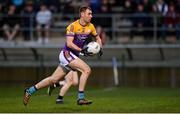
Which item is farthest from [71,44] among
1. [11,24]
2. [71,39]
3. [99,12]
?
[11,24]

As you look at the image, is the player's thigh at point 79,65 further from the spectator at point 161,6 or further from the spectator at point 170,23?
the spectator at point 161,6

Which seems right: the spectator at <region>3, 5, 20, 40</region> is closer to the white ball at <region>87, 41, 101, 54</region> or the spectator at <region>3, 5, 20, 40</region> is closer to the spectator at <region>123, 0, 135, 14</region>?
the spectator at <region>123, 0, 135, 14</region>

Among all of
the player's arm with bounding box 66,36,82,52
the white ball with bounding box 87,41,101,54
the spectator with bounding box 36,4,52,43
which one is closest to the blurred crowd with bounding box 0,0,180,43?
the spectator with bounding box 36,4,52,43

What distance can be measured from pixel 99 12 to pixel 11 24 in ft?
12.9

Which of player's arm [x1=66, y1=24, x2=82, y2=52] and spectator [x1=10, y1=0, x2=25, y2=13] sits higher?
player's arm [x1=66, y1=24, x2=82, y2=52]

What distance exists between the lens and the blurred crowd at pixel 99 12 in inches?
1249

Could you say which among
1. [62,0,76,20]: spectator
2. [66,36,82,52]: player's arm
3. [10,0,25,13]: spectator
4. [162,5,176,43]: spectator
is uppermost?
[66,36,82,52]: player's arm

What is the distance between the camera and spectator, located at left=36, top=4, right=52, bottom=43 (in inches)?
1262

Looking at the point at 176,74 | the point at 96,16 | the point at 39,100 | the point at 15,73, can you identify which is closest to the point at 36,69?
the point at 15,73

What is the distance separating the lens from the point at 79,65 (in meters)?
17.3

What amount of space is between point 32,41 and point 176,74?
6561 millimetres

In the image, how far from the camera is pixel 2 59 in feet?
107

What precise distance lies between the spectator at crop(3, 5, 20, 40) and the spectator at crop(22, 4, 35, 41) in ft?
1.03

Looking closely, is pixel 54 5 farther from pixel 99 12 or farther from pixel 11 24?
pixel 99 12
